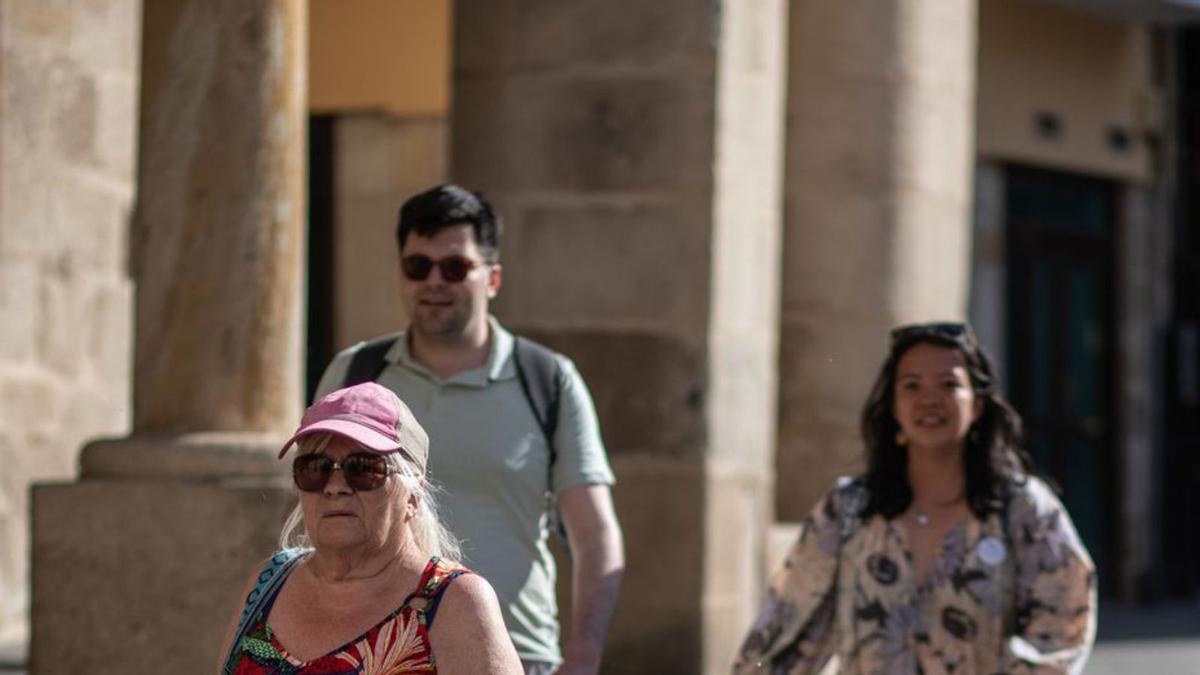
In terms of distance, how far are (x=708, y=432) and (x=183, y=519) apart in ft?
8.39

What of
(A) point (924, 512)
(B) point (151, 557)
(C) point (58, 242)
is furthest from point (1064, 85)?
(A) point (924, 512)

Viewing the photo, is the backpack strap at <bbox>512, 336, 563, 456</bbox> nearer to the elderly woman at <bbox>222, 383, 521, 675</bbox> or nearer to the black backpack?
the black backpack

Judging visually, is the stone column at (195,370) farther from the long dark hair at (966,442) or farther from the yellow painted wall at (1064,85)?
the yellow painted wall at (1064,85)

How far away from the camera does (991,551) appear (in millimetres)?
5922

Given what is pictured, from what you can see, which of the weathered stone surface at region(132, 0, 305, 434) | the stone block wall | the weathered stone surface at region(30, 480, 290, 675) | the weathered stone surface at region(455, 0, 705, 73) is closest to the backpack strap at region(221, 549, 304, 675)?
the weathered stone surface at region(30, 480, 290, 675)

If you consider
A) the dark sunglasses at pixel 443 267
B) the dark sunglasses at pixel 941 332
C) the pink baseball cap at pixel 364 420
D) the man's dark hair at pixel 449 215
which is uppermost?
the man's dark hair at pixel 449 215

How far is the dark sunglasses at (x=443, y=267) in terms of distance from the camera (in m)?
5.41

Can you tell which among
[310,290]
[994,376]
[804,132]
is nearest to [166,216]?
[994,376]

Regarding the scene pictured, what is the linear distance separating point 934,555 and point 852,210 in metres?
5.65

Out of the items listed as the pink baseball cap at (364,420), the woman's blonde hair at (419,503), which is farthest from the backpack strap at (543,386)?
the pink baseball cap at (364,420)

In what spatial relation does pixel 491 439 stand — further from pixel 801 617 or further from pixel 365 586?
pixel 365 586

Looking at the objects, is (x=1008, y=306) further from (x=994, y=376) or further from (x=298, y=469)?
(x=298, y=469)

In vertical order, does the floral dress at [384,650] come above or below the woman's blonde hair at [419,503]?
below

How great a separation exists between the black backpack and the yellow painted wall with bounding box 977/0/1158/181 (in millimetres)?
11330
